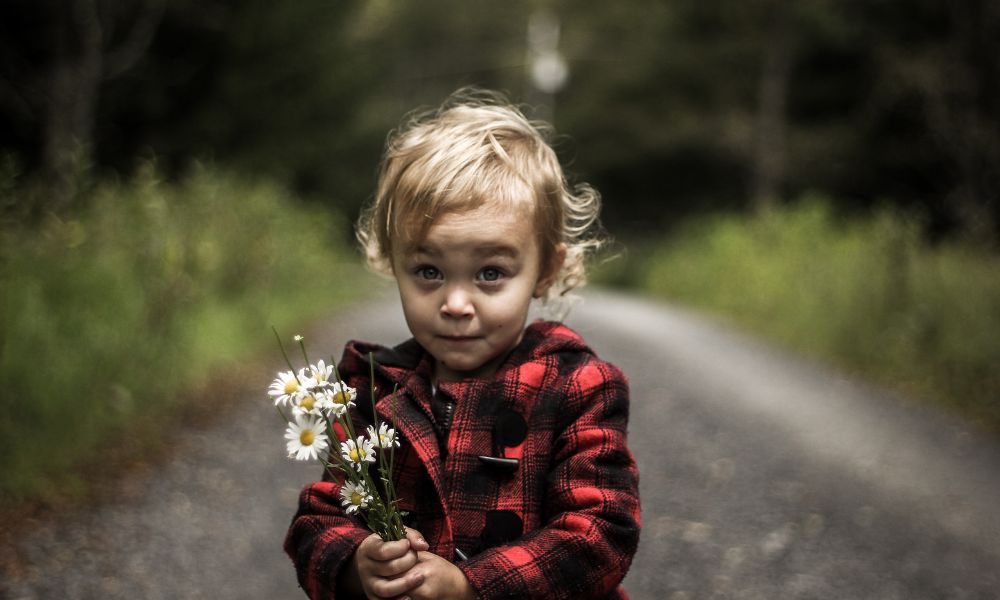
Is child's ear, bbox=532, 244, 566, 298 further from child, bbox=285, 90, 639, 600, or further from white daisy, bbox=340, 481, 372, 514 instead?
white daisy, bbox=340, 481, 372, 514

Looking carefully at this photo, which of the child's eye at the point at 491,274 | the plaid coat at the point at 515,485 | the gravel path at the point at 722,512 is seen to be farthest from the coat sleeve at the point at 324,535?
the gravel path at the point at 722,512

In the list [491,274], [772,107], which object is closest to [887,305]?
[491,274]

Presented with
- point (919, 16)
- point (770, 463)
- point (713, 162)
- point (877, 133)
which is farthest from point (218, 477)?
point (713, 162)

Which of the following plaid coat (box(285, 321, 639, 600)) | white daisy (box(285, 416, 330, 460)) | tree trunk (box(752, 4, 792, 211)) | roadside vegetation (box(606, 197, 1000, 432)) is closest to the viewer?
white daisy (box(285, 416, 330, 460))

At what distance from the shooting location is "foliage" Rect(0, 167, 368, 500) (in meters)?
3.65

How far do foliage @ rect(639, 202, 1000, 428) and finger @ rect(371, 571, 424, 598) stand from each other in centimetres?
469

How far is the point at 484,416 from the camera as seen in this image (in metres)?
1.68

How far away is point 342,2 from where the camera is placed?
16938 mm

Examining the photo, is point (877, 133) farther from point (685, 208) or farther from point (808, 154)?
point (685, 208)

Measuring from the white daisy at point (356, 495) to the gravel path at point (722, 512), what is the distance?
1.76 meters

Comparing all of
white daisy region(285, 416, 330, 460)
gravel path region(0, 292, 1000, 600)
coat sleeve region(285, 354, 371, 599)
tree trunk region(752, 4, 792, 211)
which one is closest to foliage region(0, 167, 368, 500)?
gravel path region(0, 292, 1000, 600)

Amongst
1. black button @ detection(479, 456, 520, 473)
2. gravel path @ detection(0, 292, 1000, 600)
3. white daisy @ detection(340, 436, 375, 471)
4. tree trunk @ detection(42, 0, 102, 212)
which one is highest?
tree trunk @ detection(42, 0, 102, 212)

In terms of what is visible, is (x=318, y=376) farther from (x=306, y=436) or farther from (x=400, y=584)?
(x=400, y=584)

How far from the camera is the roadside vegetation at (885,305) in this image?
19.3ft
